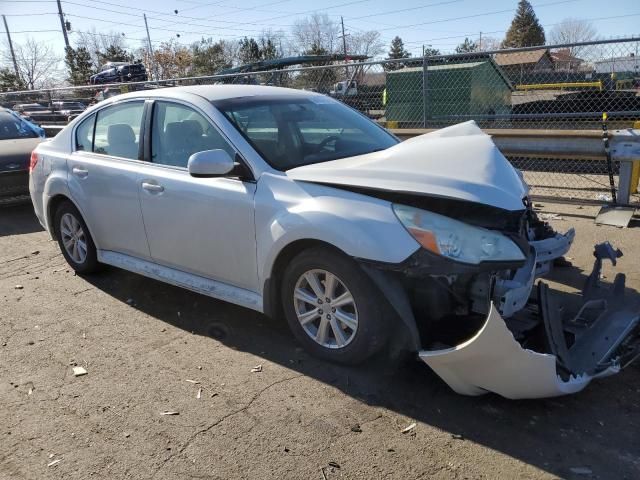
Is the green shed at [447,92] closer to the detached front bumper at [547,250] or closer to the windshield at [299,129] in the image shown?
the windshield at [299,129]

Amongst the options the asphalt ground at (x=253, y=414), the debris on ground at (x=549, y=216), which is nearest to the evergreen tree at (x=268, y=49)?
the debris on ground at (x=549, y=216)

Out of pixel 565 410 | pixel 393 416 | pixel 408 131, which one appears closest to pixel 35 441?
pixel 393 416

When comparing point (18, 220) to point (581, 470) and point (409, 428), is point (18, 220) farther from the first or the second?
point (581, 470)

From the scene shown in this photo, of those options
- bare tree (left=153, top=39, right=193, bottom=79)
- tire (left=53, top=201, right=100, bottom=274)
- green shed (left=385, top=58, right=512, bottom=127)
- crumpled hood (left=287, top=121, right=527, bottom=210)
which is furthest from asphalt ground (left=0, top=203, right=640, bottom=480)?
bare tree (left=153, top=39, right=193, bottom=79)

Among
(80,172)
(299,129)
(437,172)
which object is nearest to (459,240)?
(437,172)

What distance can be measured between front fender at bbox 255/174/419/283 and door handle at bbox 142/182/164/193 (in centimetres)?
94

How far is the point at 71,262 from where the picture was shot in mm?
5414

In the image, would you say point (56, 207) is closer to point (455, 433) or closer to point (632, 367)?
point (455, 433)

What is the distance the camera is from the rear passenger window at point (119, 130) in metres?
4.51

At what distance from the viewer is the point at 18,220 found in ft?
27.0

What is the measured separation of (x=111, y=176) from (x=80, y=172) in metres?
0.53

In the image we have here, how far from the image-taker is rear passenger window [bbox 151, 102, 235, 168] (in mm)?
3982

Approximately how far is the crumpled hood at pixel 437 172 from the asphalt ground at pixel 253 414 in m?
1.13

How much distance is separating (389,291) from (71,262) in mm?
3634
